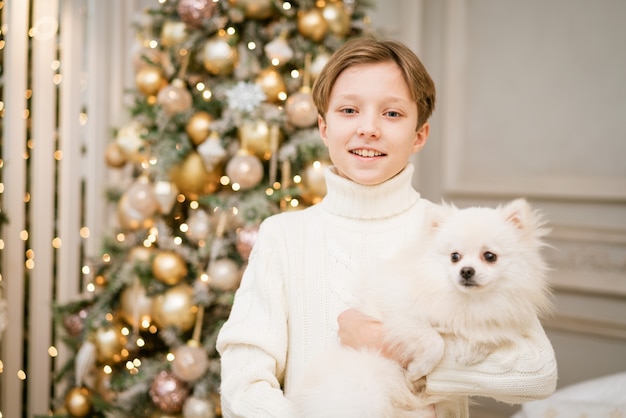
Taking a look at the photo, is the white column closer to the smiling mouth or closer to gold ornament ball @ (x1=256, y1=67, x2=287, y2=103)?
gold ornament ball @ (x1=256, y1=67, x2=287, y2=103)

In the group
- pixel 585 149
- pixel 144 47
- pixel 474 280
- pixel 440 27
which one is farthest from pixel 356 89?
pixel 440 27

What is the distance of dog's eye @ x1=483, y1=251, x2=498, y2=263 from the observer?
1.26 meters

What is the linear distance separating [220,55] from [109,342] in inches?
58.4

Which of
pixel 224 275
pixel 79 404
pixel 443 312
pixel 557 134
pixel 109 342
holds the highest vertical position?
pixel 557 134

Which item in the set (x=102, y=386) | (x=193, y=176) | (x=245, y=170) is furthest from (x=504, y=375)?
(x=102, y=386)

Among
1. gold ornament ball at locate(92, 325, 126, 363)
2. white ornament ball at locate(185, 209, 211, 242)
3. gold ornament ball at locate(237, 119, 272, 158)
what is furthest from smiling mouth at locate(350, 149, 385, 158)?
gold ornament ball at locate(92, 325, 126, 363)

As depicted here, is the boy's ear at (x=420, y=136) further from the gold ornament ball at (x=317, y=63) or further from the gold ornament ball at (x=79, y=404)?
the gold ornament ball at (x=79, y=404)

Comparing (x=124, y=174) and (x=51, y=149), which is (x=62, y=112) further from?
(x=124, y=174)

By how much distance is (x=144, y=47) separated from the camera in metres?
3.06

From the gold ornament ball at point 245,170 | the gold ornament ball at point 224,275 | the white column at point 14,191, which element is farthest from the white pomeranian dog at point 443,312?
the white column at point 14,191

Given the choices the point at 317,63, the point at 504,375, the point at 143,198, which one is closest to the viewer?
the point at 504,375

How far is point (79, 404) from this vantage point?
3.06 m

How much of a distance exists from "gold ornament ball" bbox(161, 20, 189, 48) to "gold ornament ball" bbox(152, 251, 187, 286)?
102cm

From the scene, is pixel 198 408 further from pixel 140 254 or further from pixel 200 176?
pixel 200 176
